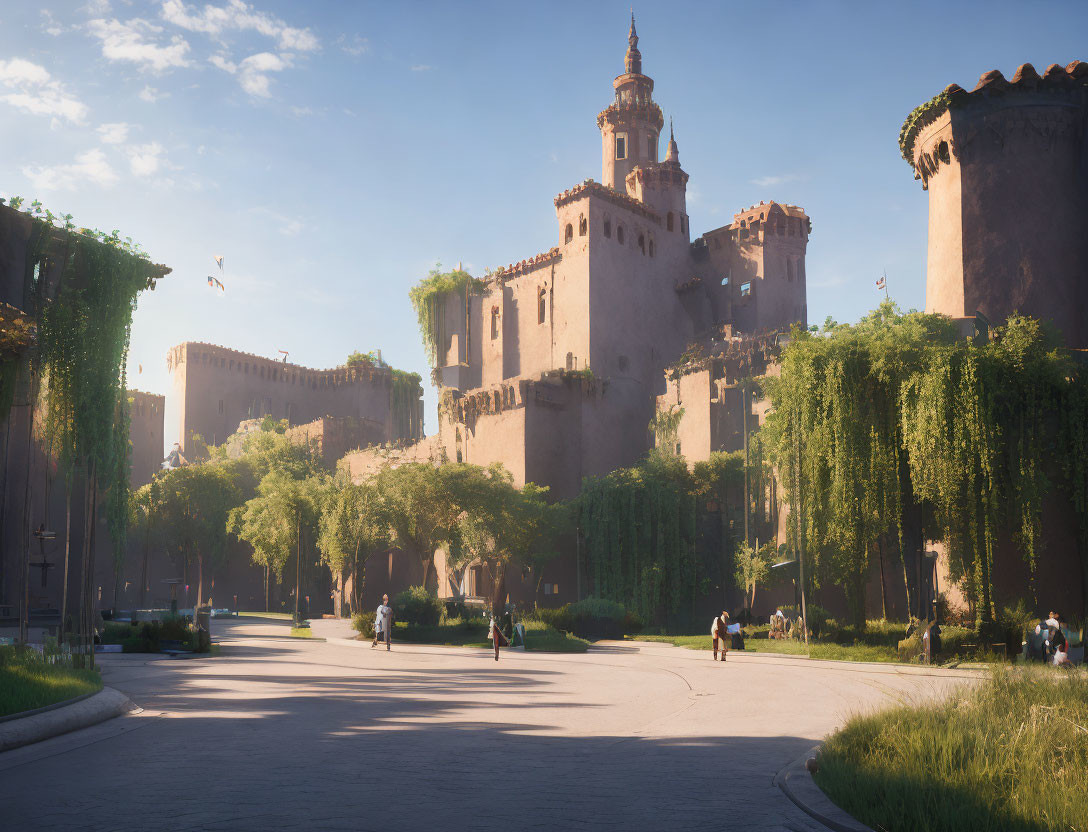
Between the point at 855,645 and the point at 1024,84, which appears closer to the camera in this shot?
the point at 855,645

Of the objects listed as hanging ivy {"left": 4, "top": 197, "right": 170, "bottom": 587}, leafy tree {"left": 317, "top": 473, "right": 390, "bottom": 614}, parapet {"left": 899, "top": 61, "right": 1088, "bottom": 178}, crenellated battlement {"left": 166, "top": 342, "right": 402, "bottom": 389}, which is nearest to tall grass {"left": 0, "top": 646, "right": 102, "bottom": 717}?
hanging ivy {"left": 4, "top": 197, "right": 170, "bottom": 587}

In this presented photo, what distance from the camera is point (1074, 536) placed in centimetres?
2650

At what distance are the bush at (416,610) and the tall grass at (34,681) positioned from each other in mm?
18562

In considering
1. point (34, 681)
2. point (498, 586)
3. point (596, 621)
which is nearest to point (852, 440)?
point (596, 621)

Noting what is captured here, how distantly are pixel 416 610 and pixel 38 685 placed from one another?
71.9 feet

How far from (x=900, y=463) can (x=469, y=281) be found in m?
47.6

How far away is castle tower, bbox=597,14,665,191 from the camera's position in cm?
6962

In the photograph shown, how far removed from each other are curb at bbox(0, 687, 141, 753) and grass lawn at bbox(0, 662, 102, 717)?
0.25m

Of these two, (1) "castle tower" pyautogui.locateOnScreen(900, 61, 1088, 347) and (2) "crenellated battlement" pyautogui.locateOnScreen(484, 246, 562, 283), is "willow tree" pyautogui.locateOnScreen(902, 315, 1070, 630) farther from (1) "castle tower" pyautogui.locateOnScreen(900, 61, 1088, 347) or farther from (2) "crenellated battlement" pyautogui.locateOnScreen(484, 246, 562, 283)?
(2) "crenellated battlement" pyautogui.locateOnScreen(484, 246, 562, 283)

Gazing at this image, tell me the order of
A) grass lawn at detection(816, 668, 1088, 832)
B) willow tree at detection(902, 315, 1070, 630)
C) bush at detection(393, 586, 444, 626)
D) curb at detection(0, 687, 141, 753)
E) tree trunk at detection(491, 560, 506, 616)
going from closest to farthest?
grass lawn at detection(816, 668, 1088, 832), curb at detection(0, 687, 141, 753), willow tree at detection(902, 315, 1070, 630), bush at detection(393, 586, 444, 626), tree trunk at detection(491, 560, 506, 616)

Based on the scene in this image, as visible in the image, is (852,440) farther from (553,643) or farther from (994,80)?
(994,80)

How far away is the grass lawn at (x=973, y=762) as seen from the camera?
6.86m

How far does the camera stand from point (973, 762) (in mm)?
7738

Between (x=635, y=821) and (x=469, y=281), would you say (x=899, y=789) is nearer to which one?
(x=635, y=821)
